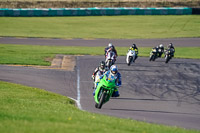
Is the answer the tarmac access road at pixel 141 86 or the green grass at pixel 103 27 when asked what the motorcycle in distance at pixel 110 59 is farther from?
the green grass at pixel 103 27

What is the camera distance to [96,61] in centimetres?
3089

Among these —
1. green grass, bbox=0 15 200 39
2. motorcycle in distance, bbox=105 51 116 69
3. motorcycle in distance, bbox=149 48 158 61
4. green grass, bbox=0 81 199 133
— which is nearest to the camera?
green grass, bbox=0 81 199 133

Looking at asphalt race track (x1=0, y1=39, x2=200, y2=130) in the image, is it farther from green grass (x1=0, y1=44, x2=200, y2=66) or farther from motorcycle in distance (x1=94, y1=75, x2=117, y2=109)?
green grass (x1=0, y1=44, x2=200, y2=66)

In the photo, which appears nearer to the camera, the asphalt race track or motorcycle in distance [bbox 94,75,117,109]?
motorcycle in distance [bbox 94,75,117,109]

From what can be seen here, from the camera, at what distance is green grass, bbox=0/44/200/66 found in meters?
30.5

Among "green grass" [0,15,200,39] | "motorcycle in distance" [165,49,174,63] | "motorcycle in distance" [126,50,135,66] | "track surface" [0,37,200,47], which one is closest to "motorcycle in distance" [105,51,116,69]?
"motorcycle in distance" [126,50,135,66]

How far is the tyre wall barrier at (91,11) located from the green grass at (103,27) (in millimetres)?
917

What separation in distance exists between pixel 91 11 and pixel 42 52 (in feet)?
71.5

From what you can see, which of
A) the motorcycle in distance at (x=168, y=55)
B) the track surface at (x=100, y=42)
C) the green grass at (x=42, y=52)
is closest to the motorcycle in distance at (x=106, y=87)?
the green grass at (x=42, y=52)

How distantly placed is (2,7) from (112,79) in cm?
4357

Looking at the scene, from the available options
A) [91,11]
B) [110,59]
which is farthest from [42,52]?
[91,11]

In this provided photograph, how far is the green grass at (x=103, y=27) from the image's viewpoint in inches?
1827

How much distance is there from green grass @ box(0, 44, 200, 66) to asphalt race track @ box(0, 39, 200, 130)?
2370mm

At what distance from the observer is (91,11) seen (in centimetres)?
5600
